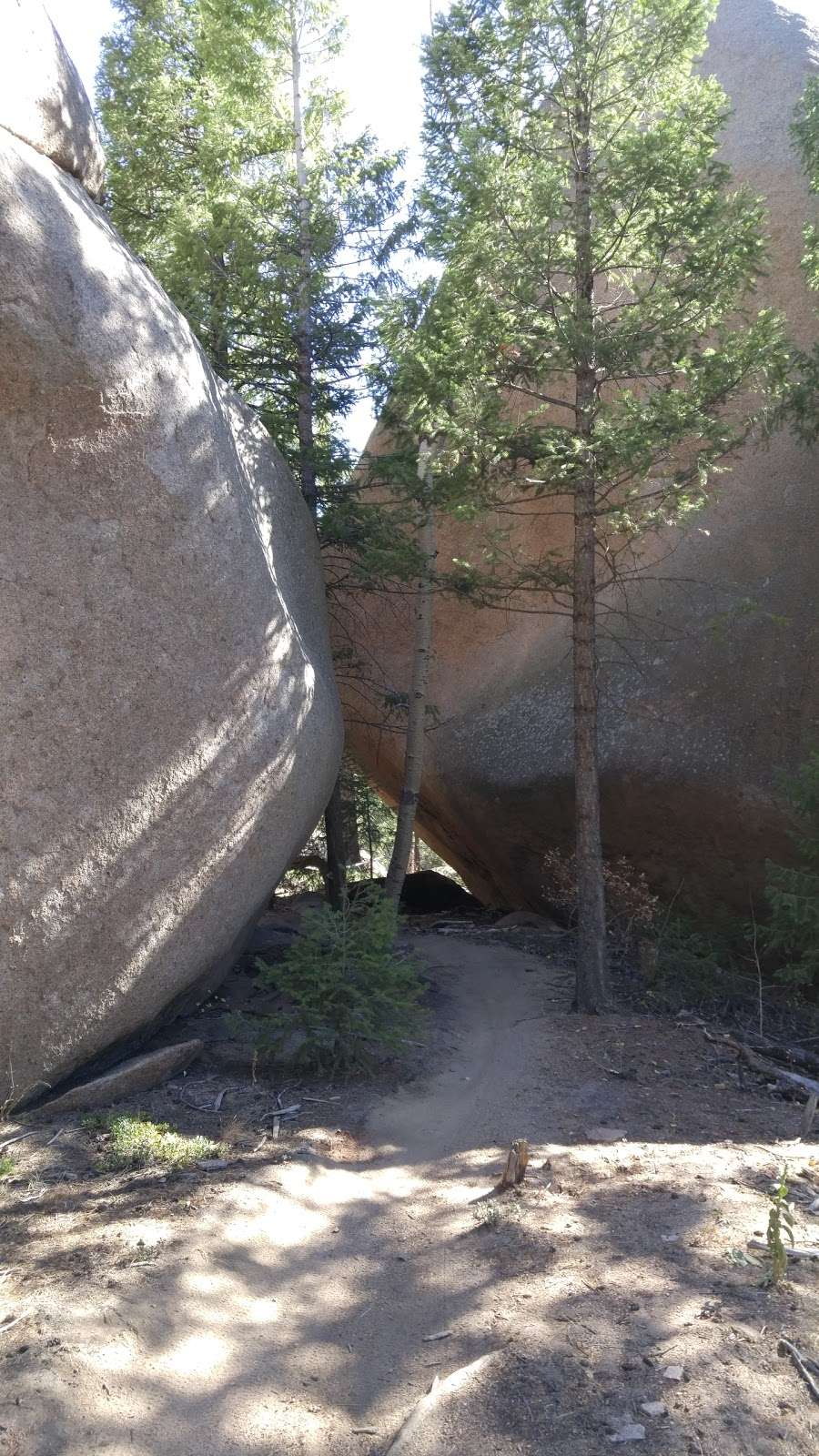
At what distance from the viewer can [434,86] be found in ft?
33.5

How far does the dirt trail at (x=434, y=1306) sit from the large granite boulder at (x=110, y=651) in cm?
171

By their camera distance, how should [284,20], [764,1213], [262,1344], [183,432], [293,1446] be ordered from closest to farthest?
[293,1446], [262,1344], [764,1213], [183,432], [284,20]

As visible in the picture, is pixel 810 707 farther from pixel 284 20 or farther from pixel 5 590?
pixel 284 20

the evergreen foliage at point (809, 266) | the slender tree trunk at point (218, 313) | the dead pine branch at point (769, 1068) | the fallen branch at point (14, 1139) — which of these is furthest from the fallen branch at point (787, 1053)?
the slender tree trunk at point (218, 313)

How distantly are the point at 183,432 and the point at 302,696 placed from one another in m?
2.46

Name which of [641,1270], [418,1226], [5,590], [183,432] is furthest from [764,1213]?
[183,432]

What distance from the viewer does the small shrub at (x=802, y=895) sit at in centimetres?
978

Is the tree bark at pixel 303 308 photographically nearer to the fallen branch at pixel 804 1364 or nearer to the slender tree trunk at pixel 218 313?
the slender tree trunk at pixel 218 313

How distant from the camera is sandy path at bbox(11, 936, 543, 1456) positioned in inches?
151

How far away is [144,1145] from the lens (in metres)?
6.29

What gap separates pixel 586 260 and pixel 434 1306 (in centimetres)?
871

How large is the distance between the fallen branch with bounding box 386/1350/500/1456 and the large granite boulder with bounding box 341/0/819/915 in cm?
751

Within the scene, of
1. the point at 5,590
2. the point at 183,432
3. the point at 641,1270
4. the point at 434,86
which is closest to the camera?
the point at 641,1270

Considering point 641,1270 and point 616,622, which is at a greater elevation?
point 616,622
